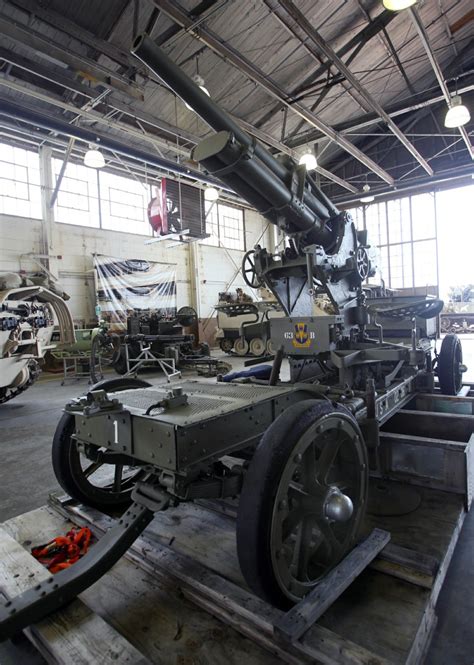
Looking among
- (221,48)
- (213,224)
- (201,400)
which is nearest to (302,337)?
(201,400)

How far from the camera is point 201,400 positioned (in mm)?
2174

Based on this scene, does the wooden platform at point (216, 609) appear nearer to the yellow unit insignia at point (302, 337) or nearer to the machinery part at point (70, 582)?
the machinery part at point (70, 582)

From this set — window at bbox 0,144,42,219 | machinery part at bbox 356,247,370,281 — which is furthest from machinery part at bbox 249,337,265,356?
machinery part at bbox 356,247,370,281

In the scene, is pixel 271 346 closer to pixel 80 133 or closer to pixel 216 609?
pixel 216 609

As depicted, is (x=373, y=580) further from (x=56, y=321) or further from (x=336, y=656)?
(x=56, y=321)

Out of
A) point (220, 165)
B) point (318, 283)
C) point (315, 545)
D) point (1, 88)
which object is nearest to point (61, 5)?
point (1, 88)

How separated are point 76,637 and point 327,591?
98cm

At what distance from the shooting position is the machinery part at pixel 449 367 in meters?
4.46

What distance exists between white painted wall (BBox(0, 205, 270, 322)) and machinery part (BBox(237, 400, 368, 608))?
10157 millimetres

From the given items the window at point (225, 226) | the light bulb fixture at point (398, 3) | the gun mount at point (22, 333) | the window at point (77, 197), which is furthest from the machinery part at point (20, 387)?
the window at point (225, 226)

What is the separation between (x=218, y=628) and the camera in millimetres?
1618

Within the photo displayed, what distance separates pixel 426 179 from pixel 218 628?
14.9m

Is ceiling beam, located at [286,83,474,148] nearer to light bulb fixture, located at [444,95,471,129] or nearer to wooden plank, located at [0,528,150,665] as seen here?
light bulb fixture, located at [444,95,471,129]

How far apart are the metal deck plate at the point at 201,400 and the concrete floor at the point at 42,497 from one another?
1062mm
